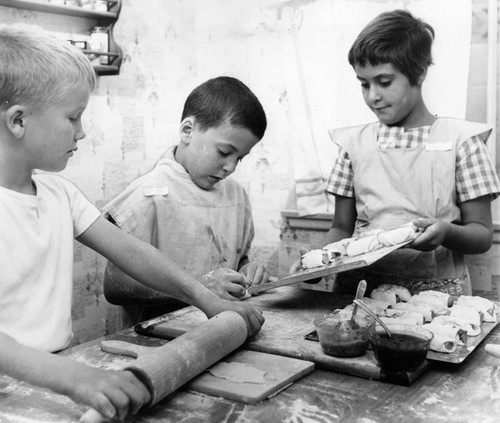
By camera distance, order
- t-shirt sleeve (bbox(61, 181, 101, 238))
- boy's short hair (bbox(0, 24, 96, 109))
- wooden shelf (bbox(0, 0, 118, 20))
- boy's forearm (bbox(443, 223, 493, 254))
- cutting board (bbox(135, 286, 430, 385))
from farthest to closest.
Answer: wooden shelf (bbox(0, 0, 118, 20)), boy's forearm (bbox(443, 223, 493, 254)), t-shirt sleeve (bbox(61, 181, 101, 238)), boy's short hair (bbox(0, 24, 96, 109)), cutting board (bbox(135, 286, 430, 385))

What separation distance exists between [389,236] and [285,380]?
0.78 metres

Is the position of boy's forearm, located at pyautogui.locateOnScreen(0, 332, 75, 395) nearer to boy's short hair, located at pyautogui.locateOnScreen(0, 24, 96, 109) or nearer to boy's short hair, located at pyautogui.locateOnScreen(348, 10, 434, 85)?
boy's short hair, located at pyautogui.locateOnScreen(0, 24, 96, 109)

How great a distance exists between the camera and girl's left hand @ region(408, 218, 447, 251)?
69.8 inches

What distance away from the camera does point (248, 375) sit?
116 cm

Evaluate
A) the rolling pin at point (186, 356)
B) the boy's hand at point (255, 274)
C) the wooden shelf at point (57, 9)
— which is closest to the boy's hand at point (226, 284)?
the boy's hand at point (255, 274)

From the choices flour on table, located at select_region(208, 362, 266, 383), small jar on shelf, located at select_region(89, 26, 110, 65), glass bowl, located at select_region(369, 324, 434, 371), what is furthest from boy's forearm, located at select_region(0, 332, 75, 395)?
small jar on shelf, located at select_region(89, 26, 110, 65)

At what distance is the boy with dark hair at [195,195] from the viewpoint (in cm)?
192

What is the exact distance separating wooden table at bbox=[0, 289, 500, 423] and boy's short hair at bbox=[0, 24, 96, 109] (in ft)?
2.06

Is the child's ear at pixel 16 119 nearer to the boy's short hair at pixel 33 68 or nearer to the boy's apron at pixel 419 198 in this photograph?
the boy's short hair at pixel 33 68

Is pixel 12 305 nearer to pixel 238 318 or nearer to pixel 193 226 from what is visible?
pixel 238 318

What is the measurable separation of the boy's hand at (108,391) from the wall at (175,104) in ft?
5.68

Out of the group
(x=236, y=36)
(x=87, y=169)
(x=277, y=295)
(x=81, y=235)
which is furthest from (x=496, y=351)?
(x=236, y=36)

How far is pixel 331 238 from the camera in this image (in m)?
2.24

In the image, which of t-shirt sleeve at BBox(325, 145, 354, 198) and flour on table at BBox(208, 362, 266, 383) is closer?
flour on table at BBox(208, 362, 266, 383)
